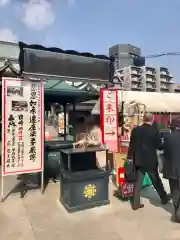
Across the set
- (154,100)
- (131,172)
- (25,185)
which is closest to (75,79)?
(131,172)

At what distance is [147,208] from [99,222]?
41.8 inches

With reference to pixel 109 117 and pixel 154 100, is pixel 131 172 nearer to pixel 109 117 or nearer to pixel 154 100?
pixel 109 117

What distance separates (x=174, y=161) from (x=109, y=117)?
3.31 meters

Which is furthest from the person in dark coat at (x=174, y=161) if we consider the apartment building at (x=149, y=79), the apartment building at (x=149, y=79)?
the apartment building at (x=149, y=79)

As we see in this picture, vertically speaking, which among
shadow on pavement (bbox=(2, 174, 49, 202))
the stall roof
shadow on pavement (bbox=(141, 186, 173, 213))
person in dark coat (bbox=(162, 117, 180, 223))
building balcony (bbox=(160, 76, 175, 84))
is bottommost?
shadow on pavement (bbox=(141, 186, 173, 213))

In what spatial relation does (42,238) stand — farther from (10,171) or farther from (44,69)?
(44,69)

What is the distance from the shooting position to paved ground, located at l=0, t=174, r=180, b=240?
3340 mm

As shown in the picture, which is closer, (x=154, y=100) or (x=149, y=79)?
(x=154, y=100)

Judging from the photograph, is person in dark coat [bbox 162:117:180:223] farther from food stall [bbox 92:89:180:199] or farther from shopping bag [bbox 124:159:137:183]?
food stall [bbox 92:89:180:199]

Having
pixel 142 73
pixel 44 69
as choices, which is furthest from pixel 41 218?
pixel 142 73

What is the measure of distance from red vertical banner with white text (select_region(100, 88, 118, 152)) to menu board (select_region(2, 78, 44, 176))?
2.20 metres

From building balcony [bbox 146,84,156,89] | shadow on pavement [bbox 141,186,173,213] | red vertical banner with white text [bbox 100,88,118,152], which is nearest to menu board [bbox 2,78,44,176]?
red vertical banner with white text [bbox 100,88,118,152]

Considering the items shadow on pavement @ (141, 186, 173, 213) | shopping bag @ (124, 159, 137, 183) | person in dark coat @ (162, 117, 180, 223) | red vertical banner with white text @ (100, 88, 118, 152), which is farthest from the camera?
red vertical banner with white text @ (100, 88, 118, 152)

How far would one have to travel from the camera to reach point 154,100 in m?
16.0
